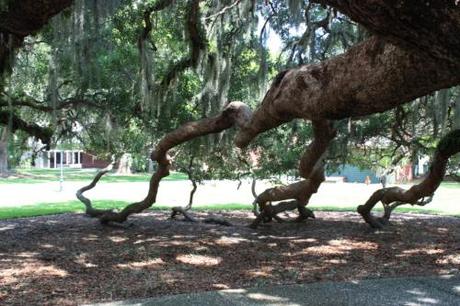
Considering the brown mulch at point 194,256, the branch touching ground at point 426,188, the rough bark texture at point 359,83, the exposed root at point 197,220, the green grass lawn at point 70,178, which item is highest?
the rough bark texture at point 359,83

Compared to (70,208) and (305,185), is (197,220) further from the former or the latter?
(70,208)

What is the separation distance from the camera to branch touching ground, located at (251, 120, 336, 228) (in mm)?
7730

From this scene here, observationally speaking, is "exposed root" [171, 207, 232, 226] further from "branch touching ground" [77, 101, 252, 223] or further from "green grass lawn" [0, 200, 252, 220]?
"green grass lawn" [0, 200, 252, 220]

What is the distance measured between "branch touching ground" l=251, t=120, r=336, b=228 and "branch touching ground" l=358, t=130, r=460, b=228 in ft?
4.19

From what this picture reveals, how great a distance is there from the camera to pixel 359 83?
3639 mm

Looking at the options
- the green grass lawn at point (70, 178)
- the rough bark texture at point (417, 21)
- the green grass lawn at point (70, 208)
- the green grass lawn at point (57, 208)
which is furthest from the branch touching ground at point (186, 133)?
the green grass lawn at point (70, 178)

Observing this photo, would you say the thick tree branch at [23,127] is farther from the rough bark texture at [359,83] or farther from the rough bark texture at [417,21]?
the rough bark texture at [417,21]

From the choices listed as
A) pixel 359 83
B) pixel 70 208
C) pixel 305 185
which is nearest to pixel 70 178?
pixel 70 208

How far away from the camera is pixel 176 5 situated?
10523 millimetres

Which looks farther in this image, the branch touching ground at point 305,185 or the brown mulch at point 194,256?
the branch touching ground at point 305,185

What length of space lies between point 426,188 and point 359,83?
5.95 metres

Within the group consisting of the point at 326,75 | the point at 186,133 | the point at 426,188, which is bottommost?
the point at 426,188

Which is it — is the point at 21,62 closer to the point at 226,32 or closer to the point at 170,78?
the point at 170,78

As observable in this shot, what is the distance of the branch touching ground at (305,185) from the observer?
7.73m
